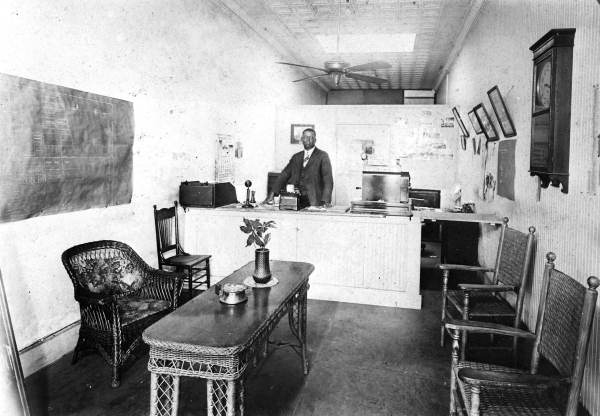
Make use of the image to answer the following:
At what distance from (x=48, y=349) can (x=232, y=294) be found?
1.76 meters

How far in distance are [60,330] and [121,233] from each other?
104 centimetres

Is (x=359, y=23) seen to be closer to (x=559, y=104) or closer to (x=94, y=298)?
(x=559, y=104)

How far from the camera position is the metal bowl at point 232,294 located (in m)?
2.68

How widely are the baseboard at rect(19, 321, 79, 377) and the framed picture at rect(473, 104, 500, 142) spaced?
466cm

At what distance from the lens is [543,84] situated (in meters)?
3.21

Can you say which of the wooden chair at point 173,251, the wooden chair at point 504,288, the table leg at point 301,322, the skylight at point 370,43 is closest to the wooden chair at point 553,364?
the wooden chair at point 504,288

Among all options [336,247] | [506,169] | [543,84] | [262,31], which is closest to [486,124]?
[506,169]

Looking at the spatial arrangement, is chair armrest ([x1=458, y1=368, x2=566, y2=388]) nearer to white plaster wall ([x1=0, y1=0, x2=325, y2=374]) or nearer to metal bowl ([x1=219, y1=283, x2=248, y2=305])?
A: metal bowl ([x1=219, y1=283, x2=248, y2=305])

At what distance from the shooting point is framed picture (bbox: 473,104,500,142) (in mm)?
5147

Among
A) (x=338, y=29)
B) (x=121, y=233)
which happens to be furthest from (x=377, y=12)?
(x=121, y=233)

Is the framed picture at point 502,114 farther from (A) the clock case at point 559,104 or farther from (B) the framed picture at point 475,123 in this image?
(A) the clock case at point 559,104

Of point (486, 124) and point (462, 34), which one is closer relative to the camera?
point (486, 124)

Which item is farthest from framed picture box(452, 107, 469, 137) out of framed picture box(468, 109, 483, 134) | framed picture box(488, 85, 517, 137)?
framed picture box(488, 85, 517, 137)

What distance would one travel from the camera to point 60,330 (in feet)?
11.7
